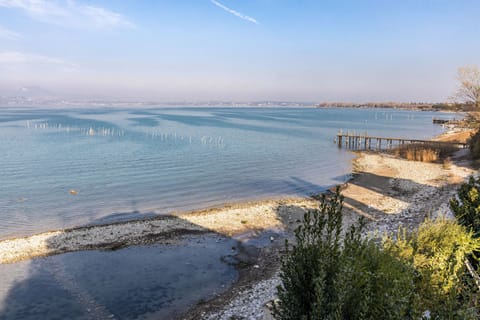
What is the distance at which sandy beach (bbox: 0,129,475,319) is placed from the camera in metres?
11.6

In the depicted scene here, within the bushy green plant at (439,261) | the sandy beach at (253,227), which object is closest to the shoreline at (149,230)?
the sandy beach at (253,227)

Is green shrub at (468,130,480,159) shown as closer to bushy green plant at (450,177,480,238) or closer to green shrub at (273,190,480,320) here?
bushy green plant at (450,177,480,238)

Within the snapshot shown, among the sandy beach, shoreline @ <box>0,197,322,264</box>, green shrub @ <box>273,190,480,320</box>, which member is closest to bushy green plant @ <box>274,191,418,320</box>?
green shrub @ <box>273,190,480,320</box>

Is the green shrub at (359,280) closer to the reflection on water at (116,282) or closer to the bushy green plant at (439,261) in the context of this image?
the bushy green plant at (439,261)

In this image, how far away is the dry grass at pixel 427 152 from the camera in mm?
38250

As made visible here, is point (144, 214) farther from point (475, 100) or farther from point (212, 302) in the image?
point (475, 100)

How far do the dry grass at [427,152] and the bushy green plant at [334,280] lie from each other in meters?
36.4

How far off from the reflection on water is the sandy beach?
839 mm

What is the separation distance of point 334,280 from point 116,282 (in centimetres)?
1055

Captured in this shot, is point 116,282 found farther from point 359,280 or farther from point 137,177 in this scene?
point 137,177

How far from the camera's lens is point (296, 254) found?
629 cm

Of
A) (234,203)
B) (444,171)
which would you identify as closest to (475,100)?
(444,171)

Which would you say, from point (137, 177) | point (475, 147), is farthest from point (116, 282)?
point (475, 147)

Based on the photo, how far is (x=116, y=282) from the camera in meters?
13.1
